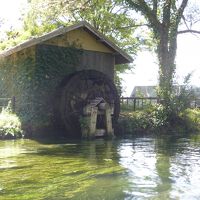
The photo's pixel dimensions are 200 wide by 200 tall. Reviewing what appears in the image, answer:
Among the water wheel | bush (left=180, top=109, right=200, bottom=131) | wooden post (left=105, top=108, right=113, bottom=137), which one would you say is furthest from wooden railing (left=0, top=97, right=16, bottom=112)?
bush (left=180, top=109, right=200, bottom=131)

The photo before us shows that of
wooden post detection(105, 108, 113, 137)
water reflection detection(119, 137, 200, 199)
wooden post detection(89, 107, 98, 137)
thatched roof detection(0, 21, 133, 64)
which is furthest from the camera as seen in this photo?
wooden post detection(105, 108, 113, 137)

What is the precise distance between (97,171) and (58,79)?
837cm

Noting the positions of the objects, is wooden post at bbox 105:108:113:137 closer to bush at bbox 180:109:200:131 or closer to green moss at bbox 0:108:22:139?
green moss at bbox 0:108:22:139

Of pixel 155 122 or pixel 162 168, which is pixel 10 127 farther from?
pixel 162 168

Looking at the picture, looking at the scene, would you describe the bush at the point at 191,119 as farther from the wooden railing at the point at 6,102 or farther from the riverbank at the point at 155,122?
the wooden railing at the point at 6,102

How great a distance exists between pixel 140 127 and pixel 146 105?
9.10 ft

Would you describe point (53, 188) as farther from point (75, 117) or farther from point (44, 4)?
point (44, 4)

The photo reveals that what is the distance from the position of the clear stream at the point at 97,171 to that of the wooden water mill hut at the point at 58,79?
2.38 meters

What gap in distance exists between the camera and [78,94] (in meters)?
16.3

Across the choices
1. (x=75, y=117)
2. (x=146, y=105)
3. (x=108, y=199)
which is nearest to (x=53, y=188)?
(x=108, y=199)

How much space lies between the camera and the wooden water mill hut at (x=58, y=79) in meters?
15.6

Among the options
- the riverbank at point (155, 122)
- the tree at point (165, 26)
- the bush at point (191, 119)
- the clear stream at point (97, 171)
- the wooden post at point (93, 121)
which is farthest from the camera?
the tree at point (165, 26)

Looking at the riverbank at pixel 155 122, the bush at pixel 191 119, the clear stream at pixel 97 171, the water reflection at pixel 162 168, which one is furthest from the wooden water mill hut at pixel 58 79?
the bush at pixel 191 119

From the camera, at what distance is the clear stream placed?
21.9ft
